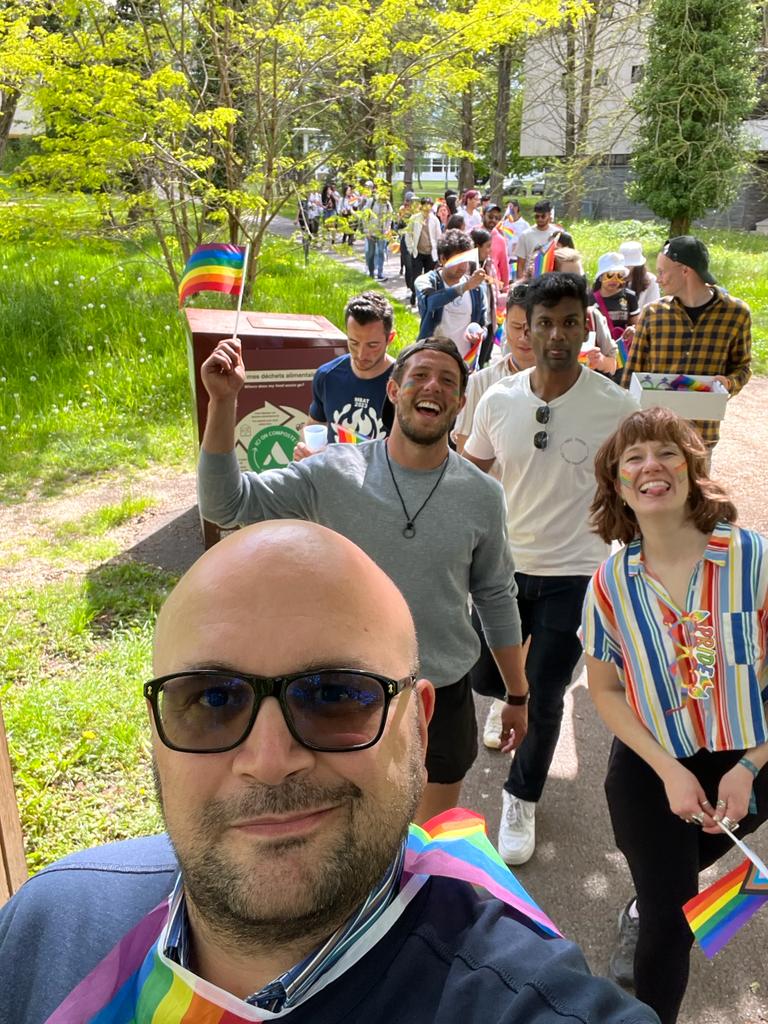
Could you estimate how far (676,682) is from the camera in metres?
2.13

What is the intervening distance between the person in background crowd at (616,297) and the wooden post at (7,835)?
5.31 metres

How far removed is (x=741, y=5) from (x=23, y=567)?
1955 cm

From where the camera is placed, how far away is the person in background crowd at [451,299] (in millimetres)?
6402

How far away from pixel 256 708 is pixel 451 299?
→ 5.70 meters

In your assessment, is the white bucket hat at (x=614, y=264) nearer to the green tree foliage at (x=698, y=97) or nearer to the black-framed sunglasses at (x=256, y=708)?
the black-framed sunglasses at (x=256, y=708)

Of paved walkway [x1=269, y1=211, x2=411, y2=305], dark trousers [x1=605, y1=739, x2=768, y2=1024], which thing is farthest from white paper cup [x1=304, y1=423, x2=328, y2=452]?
paved walkway [x1=269, y1=211, x2=411, y2=305]

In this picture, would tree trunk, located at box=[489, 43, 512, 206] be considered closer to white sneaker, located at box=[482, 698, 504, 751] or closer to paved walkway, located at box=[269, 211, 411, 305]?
paved walkway, located at box=[269, 211, 411, 305]

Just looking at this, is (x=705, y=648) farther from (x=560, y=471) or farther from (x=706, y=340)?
(x=706, y=340)

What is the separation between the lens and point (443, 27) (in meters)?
7.06

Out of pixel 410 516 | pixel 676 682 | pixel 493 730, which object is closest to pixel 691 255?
pixel 493 730

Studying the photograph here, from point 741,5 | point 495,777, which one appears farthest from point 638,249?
point 741,5

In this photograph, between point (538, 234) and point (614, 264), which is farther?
point (538, 234)

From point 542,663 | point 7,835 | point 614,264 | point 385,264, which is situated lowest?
point 542,663

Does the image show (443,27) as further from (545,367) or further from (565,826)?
(565,826)
